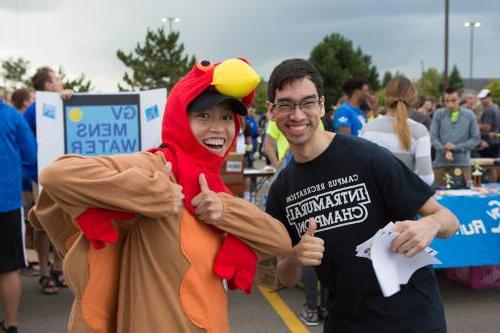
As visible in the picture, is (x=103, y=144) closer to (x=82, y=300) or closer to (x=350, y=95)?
(x=350, y=95)

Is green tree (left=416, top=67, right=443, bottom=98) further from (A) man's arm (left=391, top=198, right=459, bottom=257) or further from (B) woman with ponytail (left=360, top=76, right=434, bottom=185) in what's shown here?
(A) man's arm (left=391, top=198, right=459, bottom=257)

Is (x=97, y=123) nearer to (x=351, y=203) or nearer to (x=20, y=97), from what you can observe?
(x=20, y=97)

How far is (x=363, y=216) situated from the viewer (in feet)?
7.28

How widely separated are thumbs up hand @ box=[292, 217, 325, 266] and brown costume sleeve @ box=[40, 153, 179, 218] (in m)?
0.57

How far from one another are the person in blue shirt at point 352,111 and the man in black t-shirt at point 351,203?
4.16 metres

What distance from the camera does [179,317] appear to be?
1862mm

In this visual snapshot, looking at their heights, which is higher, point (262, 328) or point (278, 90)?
point (278, 90)

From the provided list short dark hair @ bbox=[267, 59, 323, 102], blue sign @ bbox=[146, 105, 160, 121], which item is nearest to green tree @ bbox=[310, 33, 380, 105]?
blue sign @ bbox=[146, 105, 160, 121]

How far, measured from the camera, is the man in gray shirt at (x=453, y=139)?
792 centimetres

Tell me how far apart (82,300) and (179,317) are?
323mm

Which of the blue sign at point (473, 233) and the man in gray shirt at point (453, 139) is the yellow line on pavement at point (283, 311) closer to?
the blue sign at point (473, 233)

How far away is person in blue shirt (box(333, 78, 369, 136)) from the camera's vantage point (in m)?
6.45

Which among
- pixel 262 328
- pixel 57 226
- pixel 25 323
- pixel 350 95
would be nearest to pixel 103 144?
pixel 25 323

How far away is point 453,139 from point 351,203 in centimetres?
637
